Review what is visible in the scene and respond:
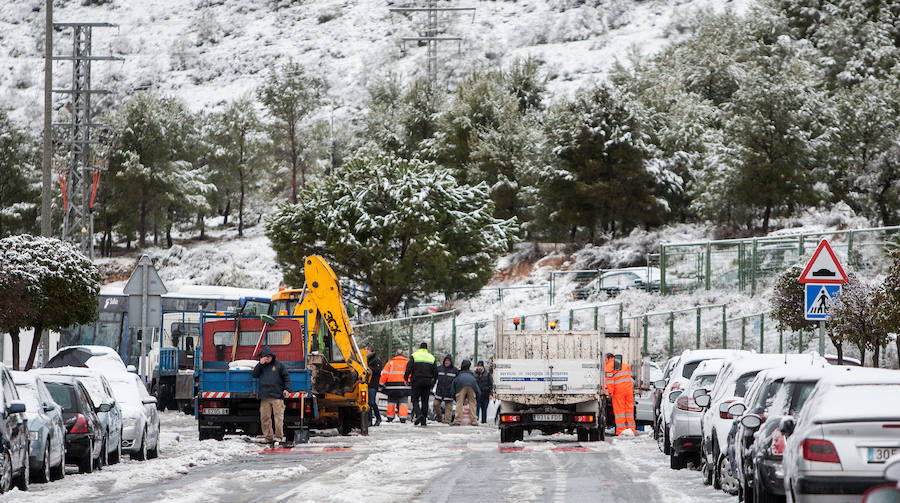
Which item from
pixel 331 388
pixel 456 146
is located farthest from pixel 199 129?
pixel 331 388

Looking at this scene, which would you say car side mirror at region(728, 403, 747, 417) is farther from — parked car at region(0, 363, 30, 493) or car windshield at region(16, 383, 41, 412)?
car windshield at region(16, 383, 41, 412)

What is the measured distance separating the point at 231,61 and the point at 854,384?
6965 inches

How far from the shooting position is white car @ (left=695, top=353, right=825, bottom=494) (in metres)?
14.3

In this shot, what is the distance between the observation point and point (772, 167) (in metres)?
58.9

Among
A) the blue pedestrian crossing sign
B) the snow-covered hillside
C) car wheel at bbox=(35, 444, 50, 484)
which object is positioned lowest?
car wheel at bbox=(35, 444, 50, 484)

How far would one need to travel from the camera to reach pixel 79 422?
17.1 meters

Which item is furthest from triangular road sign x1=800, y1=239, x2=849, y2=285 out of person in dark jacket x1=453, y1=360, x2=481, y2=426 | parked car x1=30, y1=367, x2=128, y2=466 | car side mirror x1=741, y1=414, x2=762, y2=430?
person in dark jacket x1=453, y1=360, x2=481, y2=426

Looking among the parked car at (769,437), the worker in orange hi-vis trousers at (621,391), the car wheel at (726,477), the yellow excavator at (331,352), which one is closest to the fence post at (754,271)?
the worker in orange hi-vis trousers at (621,391)

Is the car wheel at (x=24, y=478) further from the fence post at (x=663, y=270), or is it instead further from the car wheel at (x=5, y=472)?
the fence post at (x=663, y=270)

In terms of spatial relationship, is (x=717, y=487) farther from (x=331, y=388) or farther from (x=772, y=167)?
(x=772, y=167)

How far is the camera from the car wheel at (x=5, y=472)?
13.3 m

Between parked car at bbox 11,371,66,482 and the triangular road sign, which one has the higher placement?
the triangular road sign

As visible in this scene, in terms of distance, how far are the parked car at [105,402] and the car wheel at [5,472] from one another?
14.2 ft

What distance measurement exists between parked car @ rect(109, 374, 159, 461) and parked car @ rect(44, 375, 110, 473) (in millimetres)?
1918
